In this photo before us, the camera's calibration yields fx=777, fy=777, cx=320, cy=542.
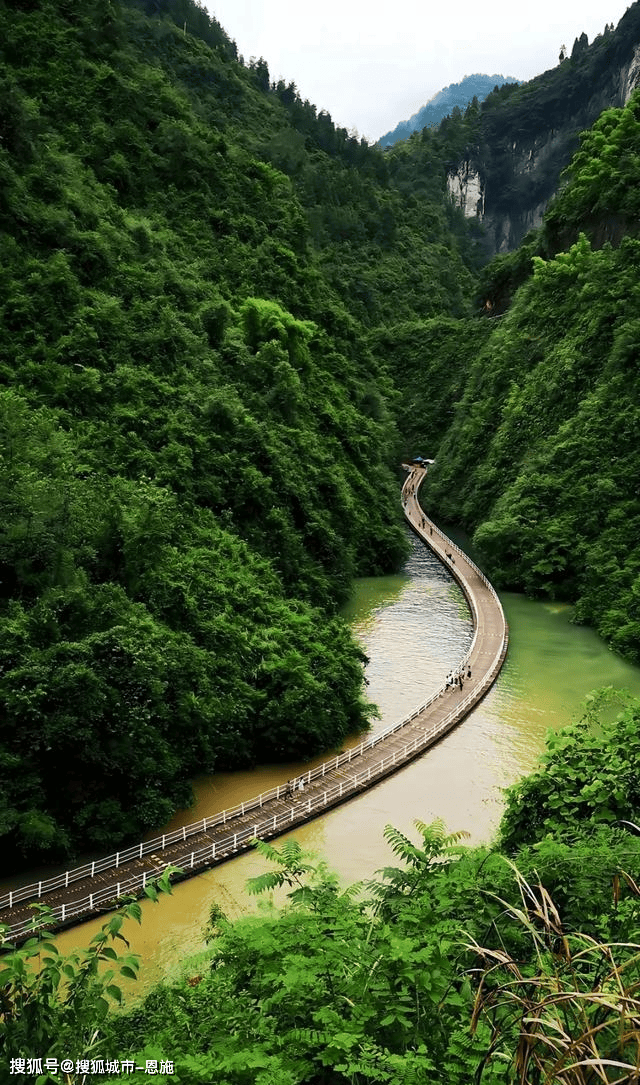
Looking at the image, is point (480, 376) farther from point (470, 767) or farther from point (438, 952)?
point (438, 952)

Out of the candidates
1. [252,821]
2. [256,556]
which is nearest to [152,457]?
[256,556]

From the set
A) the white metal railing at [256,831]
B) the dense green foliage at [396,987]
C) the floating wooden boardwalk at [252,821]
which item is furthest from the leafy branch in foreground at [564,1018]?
the white metal railing at [256,831]

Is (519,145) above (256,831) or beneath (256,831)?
above

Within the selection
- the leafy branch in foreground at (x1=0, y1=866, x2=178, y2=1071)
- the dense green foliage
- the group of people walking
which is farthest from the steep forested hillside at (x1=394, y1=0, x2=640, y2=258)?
the leafy branch in foreground at (x1=0, y1=866, x2=178, y2=1071)

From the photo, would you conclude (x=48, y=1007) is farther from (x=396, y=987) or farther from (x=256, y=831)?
(x=256, y=831)

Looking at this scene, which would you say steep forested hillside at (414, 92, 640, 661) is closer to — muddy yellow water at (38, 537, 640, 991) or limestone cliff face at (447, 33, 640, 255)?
muddy yellow water at (38, 537, 640, 991)

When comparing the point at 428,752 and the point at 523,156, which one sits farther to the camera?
the point at 523,156

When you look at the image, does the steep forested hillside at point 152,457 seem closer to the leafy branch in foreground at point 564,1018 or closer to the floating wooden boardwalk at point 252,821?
the floating wooden boardwalk at point 252,821
